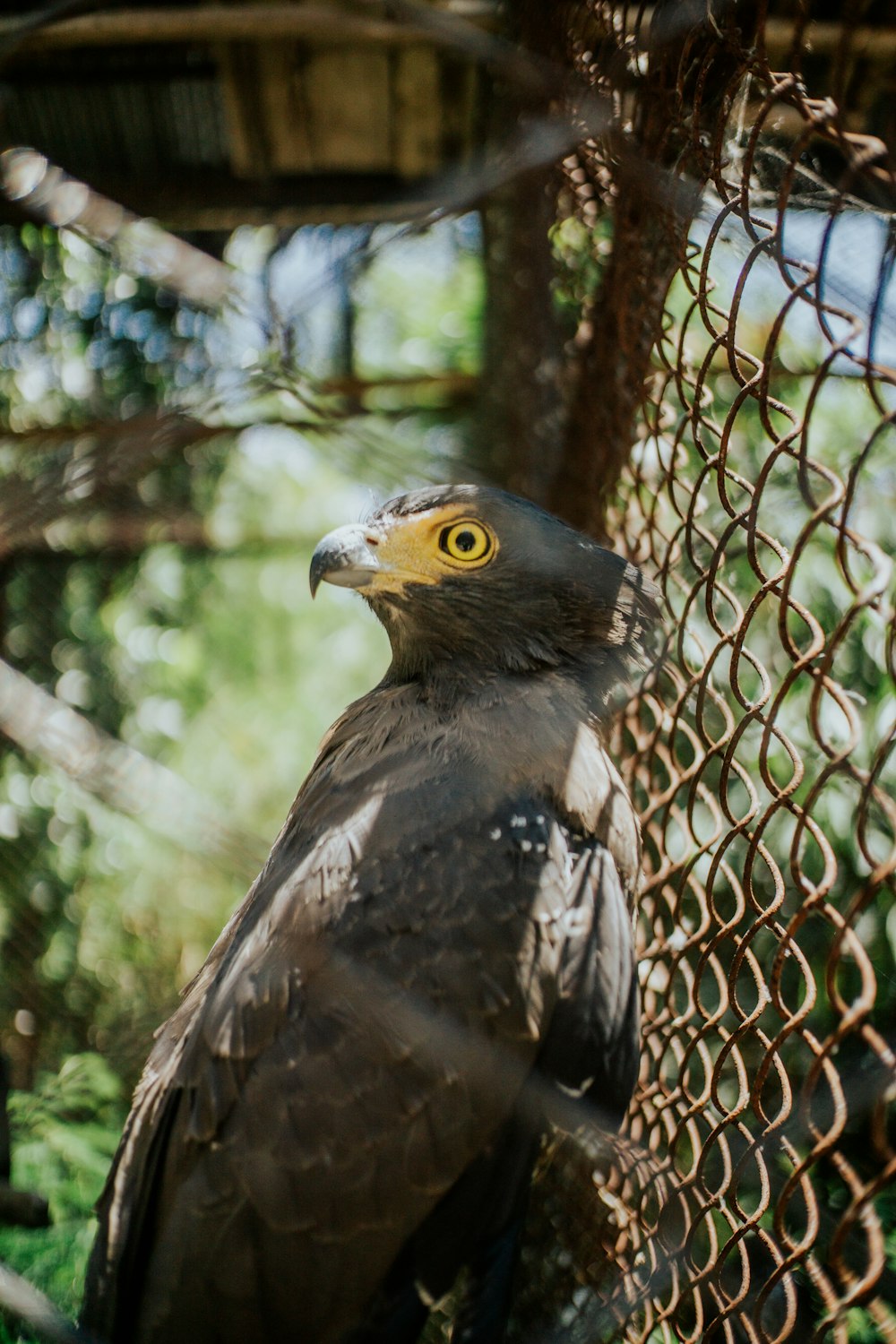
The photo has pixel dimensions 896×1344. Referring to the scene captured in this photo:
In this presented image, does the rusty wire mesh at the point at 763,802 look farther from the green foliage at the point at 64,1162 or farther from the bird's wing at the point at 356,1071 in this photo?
the green foliage at the point at 64,1162

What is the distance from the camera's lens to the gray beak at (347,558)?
6.66 ft

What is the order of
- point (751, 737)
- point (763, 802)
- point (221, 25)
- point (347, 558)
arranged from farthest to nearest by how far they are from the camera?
point (221, 25)
point (763, 802)
point (751, 737)
point (347, 558)

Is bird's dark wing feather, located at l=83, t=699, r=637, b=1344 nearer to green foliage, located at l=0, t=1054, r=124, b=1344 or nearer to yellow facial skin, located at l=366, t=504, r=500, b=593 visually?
yellow facial skin, located at l=366, t=504, r=500, b=593

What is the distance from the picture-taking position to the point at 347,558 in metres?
2.04

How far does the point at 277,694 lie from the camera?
6.27 meters

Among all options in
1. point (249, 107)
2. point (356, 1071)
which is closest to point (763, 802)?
point (356, 1071)

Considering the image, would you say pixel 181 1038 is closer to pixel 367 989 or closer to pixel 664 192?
pixel 367 989

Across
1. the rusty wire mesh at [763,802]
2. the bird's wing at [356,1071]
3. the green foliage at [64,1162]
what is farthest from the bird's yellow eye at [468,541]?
the green foliage at [64,1162]

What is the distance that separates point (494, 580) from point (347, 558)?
12.7 inches

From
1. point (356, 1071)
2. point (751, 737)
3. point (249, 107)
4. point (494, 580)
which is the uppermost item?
point (249, 107)

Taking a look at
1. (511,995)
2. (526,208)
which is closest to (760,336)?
(526,208)

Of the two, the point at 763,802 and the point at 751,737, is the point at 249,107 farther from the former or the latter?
the point at 763,802

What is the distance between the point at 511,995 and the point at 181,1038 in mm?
758

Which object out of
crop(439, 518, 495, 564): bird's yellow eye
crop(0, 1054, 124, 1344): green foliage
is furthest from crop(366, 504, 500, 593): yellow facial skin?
crop(0, 1054, 124, 1344): green foliage
